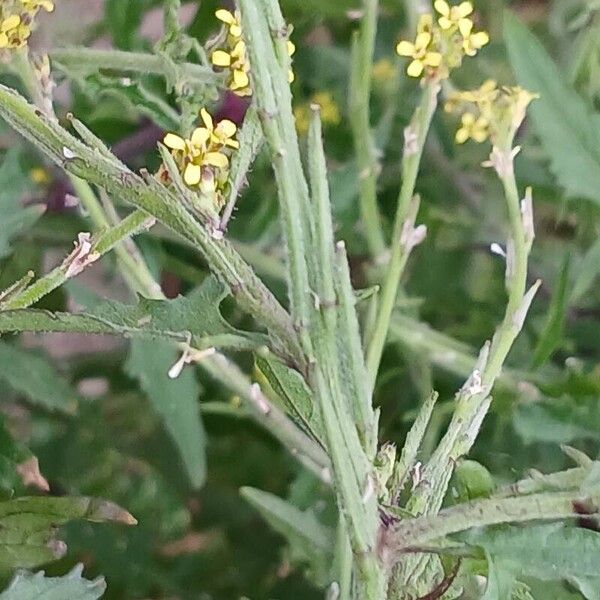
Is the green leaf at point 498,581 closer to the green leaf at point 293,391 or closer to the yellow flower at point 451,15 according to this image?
the green leaf at point 293,391

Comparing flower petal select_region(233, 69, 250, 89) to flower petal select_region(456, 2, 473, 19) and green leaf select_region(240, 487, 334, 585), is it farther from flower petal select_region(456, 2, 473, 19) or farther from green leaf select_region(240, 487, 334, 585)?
green leaf select_region(240, 487, 334, 585)

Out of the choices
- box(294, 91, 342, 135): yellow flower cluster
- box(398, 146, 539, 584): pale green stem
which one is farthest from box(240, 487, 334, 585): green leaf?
box(294, 91, 342, 135): yellow flower cluster

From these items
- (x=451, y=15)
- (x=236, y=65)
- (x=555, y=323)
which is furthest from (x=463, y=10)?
(x=555, y=323)

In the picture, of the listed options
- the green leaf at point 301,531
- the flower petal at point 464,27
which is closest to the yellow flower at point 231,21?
the flower petal at point 464,27

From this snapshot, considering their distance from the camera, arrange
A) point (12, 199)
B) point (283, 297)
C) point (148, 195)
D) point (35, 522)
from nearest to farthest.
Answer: point (148, 195)
point (35, 522)
point (12, 199)
point (283, 297)

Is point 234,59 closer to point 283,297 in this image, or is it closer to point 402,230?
point 402,230
